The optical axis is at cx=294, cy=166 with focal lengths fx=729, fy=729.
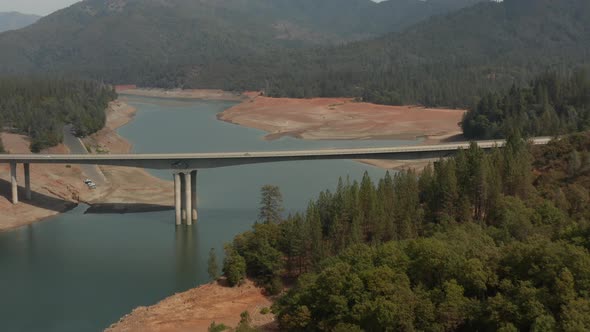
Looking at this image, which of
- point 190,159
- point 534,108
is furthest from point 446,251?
point 534,108

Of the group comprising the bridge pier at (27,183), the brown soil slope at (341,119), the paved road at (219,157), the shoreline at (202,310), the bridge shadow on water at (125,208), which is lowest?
the shoreline at (202,310)

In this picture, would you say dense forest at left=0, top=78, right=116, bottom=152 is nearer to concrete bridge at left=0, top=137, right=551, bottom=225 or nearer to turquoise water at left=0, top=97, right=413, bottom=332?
concrete bridge at left=0, top=137, right=551, bottom=225

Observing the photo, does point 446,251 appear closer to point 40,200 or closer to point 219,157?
point 219,157

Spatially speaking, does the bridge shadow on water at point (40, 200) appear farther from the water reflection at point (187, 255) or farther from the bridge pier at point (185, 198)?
the water reflection at point (187, 255)

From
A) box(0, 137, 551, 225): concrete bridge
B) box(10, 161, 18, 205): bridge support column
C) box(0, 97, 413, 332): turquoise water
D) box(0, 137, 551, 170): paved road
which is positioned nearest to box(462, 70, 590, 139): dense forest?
box(0, 137, 551, 225): concrete bridge

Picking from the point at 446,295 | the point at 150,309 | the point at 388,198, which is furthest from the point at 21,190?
the point at 446,295

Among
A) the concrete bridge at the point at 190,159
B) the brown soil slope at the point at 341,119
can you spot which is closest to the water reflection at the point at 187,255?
the concrete bridge at the point at 190,159
